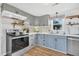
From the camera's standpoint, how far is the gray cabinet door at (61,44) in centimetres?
131

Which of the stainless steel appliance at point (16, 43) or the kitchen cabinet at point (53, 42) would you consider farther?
the kitchen cabinet at point (53, 42)

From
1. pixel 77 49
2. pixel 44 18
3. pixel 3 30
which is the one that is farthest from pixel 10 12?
pixel 77 49

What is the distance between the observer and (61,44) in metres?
1.38

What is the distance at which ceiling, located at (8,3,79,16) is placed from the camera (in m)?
1.19

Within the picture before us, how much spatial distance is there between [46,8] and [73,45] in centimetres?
83

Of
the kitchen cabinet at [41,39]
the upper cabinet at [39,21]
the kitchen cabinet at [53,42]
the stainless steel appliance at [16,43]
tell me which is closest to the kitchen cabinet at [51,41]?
the kitchen cabinet at [53,42]

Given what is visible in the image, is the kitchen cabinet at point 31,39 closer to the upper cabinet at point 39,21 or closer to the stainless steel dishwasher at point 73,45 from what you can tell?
the upper cabinet at point 39,21

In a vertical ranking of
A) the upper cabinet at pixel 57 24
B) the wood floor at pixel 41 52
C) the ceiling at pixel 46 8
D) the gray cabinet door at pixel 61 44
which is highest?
the ceiling at pixel 46 8

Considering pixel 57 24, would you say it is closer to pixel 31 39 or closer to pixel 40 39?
pixel 40 39

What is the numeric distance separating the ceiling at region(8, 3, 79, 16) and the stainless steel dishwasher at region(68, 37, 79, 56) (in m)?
0.52

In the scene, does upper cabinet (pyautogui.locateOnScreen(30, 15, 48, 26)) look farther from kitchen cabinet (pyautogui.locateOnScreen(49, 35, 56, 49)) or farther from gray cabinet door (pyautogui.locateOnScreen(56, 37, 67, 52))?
gray cabinet door (pyautogui.locateOnScreen(56, 37, 67, 52))

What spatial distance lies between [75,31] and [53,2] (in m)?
0.65

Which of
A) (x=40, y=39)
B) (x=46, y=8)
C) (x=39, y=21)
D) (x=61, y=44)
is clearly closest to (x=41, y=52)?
(x=40, y=39)

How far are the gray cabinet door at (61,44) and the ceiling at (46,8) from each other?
49cm
